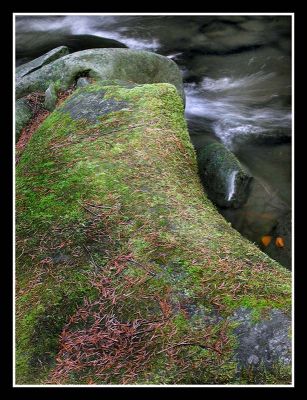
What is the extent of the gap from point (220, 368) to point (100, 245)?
157 centimetres

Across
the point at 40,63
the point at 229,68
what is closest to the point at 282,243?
the point at 40,63

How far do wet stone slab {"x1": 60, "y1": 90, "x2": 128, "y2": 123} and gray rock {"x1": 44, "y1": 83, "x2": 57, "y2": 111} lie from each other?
3.53 ft

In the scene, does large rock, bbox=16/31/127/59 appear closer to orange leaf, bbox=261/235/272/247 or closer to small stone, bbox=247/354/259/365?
orange leaf, bbox=261/235/272/247

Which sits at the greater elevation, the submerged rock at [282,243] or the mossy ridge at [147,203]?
the mossy ridge at [147,203]

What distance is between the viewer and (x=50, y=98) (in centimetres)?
730

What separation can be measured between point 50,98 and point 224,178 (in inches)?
132

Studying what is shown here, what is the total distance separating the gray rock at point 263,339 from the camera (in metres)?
3.15

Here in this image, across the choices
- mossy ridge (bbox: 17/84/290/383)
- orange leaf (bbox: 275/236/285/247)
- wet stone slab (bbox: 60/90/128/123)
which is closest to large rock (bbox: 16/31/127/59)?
wet stone slab (bbox: 60/90/128/123)

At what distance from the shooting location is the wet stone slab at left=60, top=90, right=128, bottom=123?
572 cm

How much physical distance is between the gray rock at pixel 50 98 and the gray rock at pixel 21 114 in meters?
0.35

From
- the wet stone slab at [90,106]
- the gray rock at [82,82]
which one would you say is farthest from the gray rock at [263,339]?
the gray rock at [82,82]

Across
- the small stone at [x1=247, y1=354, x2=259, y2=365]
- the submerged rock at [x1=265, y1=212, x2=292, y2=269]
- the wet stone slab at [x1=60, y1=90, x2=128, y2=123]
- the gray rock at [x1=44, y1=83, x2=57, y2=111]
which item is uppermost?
the wet stone slab at [x1=60, y1=90, x2=128, y2=123]

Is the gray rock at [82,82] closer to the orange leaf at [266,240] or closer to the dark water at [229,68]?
the dark water at [229,68]

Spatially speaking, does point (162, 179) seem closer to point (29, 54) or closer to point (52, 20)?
point (29, 54)
